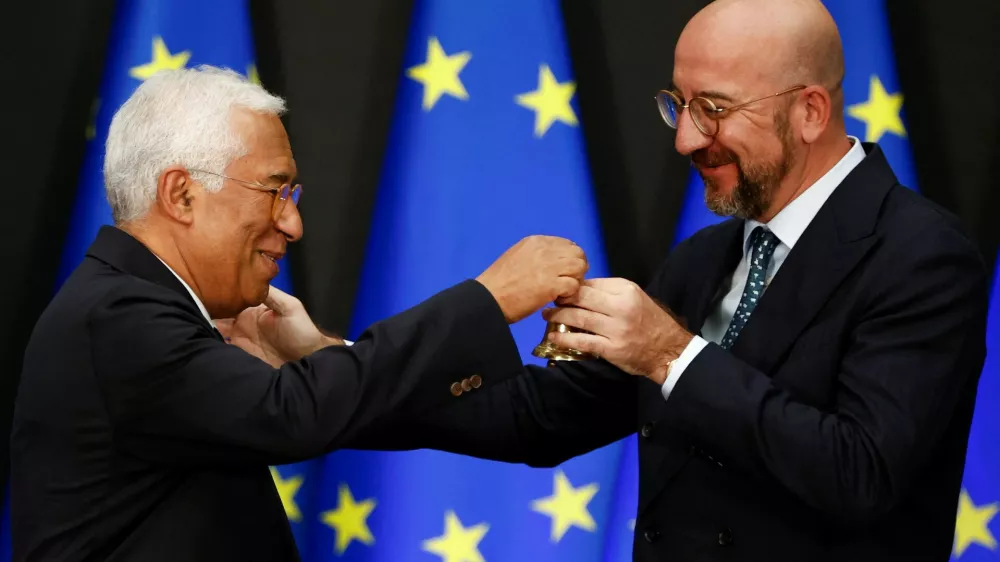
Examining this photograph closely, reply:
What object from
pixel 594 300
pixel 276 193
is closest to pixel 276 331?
pixel 276 193

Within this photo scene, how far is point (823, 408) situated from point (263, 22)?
65.5 inches

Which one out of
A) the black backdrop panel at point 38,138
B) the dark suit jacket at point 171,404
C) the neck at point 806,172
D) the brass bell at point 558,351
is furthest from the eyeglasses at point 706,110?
the black backdrop panel at point 38,138

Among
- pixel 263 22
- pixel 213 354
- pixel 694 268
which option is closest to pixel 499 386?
pixel 694 268

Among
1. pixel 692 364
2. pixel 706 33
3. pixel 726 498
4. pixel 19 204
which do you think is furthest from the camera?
pixel 19 204

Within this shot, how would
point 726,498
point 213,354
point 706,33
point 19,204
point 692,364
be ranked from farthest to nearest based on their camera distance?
point 19,204
point 706,33
point 726,498
point 692,364
point 213,354

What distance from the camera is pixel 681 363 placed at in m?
1.73

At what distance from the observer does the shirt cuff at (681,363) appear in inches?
67.7

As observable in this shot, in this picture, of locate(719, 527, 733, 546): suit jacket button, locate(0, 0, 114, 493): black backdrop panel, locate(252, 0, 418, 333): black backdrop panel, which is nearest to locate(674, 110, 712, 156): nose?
locate(719, 527, 733, 546): suit jacket button

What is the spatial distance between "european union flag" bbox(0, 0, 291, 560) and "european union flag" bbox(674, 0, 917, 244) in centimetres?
116

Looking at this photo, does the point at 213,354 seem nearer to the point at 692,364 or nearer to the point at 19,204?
the point at 692,364

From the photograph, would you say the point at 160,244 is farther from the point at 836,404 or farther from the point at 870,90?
the point at 870,90

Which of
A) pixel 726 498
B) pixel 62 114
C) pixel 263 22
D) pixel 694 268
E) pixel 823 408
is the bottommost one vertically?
pixel 726 498

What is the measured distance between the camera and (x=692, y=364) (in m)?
1.71

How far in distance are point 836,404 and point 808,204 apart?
378 millimetres
